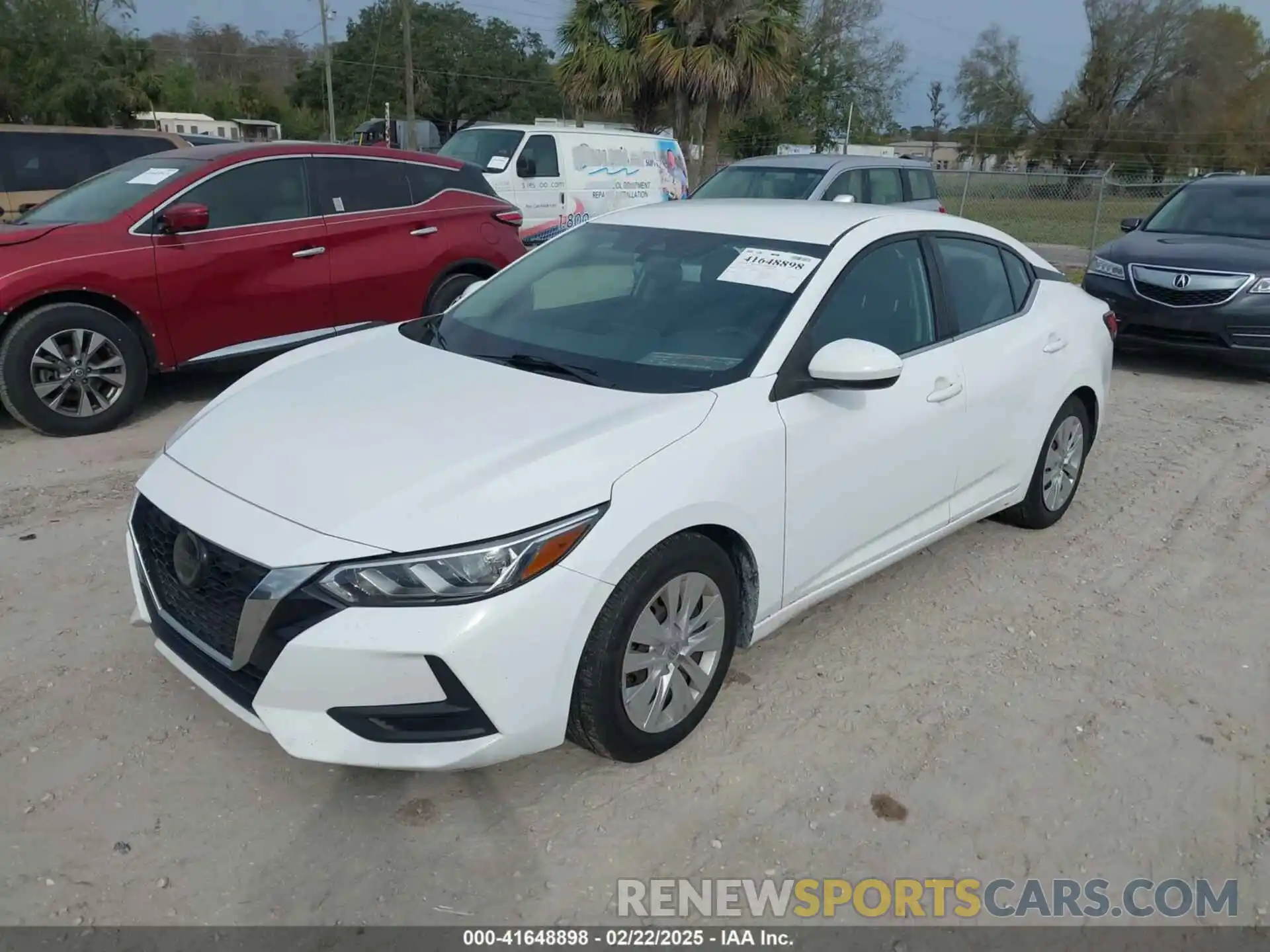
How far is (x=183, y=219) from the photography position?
609cm

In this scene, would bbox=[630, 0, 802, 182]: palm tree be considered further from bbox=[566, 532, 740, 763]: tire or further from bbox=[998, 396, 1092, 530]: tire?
bbox=[566, 532, 740, 763]: tire

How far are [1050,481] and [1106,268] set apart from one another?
4982mm

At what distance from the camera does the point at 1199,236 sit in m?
9.13

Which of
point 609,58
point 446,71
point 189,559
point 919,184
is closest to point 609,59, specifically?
point 609,58

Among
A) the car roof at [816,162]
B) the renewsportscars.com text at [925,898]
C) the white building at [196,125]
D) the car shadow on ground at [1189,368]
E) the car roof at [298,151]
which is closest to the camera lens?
the renewsportscars.com text at [925,898]

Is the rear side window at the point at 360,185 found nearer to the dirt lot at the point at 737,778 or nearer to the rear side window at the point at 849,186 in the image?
the dirt lot at the point at 737,778

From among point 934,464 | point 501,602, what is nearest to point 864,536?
point 934,464

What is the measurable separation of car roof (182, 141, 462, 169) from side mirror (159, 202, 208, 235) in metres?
0.60

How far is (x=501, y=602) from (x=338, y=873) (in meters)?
0.84

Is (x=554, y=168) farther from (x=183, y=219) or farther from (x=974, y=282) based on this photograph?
(x=974, y=282)

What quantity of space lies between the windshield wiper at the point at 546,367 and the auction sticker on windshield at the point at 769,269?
26.6 inches

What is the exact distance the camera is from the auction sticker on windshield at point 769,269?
3535 millimetres

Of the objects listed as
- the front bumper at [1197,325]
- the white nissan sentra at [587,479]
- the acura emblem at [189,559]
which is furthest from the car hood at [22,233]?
the front bumper at [1197,325]

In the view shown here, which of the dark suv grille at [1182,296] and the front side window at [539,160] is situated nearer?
the dark suv grille at [1182,296]
